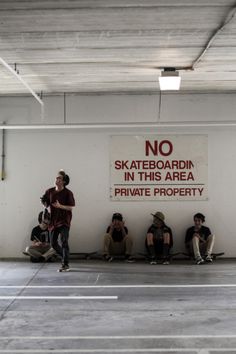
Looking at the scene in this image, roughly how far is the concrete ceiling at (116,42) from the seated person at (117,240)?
2.35 meters

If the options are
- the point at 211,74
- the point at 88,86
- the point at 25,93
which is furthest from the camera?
the point at 25,93

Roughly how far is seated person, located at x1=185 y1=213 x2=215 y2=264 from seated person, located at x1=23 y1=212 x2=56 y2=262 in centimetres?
236

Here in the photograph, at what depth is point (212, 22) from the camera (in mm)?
4883

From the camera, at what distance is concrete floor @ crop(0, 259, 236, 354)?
13.7ft

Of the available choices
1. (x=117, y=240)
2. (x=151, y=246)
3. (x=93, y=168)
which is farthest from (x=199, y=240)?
(x=93, y=168)

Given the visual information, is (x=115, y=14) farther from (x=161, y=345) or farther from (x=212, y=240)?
(x=212, y=240)

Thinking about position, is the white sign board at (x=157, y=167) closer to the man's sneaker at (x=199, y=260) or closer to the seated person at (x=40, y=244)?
the man's sneaker at (x=199, y=260)

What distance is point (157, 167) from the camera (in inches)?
353

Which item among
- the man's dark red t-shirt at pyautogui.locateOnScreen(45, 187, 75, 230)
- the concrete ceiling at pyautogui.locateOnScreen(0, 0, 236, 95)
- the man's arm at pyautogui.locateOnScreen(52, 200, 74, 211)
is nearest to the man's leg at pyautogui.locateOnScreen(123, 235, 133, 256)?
the man's dark red t-shirt at pyautogui.locateOnScreen(45, 187, 75, 230)

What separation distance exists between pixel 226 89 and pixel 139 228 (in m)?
2.89

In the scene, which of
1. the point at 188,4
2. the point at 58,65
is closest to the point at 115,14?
the point at 188,4

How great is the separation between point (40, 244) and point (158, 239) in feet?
6.64

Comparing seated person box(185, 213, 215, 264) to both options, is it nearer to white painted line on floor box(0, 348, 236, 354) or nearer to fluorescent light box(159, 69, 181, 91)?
fluorescent light box(159, 69, 181, 91)

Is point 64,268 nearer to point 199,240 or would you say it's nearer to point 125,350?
point 199,240
